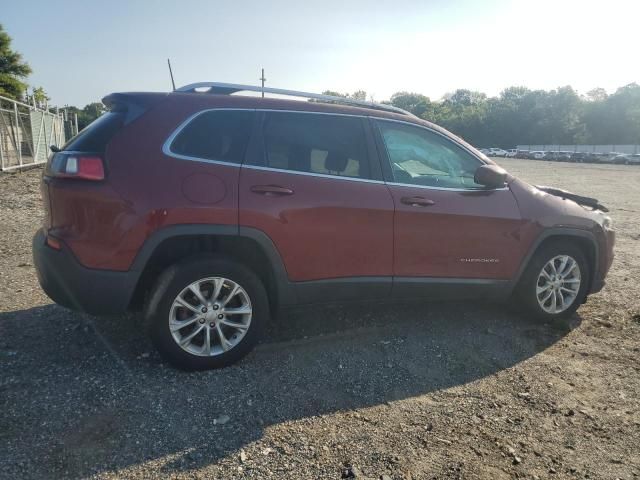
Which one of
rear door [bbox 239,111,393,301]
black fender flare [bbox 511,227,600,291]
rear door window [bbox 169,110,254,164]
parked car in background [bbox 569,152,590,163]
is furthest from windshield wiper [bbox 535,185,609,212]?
parked car in background [bbox 569,152,590,163]

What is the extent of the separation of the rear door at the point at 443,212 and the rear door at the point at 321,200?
0.16 m

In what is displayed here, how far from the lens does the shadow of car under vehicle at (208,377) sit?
2691 millimetres

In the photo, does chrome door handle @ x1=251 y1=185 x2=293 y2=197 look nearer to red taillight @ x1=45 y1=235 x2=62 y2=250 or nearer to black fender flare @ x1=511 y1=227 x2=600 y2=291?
red taillight @ x1=45 y1=235 x2=62 y2=250

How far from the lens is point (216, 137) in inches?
137

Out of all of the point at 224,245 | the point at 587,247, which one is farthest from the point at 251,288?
the point at 587,247

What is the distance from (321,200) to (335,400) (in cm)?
137

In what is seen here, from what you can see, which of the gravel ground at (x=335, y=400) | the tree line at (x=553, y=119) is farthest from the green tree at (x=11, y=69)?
the tree line at (x=553, y=119)

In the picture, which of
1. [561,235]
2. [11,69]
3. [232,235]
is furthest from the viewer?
[11,69]

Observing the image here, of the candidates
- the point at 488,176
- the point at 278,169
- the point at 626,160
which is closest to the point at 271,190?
the point at 278,169

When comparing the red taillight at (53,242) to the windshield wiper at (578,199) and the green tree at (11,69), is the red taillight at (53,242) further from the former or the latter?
the green tree at (11,69)

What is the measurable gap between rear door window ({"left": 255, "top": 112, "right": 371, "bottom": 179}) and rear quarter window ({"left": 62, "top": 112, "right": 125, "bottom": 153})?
1.00 m

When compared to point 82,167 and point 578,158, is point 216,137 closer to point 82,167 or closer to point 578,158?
point 82,167

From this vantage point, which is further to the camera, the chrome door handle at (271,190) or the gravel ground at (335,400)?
the chrome door handle at (271,190)

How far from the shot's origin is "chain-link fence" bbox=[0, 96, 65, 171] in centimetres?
1365
